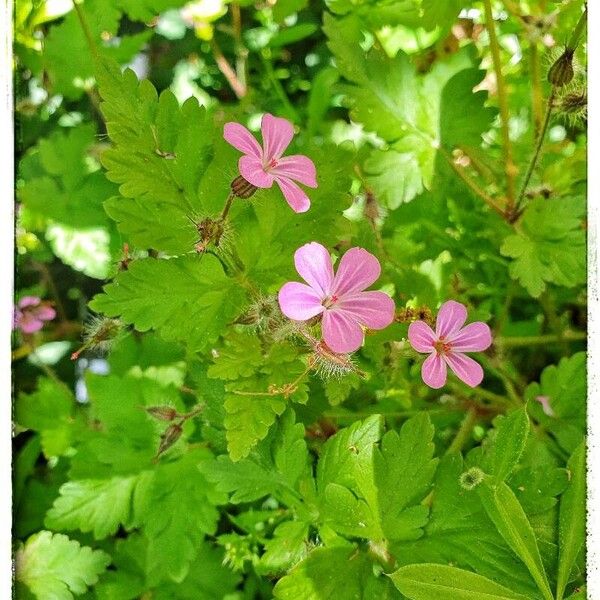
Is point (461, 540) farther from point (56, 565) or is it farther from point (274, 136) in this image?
point (56, 565)

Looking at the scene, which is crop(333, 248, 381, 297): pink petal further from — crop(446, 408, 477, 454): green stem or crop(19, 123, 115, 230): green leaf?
crop(19, 123, 115, 230): green leaf

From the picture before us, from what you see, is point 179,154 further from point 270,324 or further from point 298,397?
point 298,397

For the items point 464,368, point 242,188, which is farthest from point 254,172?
point 464,368

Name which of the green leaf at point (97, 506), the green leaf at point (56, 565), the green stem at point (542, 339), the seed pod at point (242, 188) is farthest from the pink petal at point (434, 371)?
the green leaf at point (56, 565)

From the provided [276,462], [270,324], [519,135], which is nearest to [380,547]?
[276,462]

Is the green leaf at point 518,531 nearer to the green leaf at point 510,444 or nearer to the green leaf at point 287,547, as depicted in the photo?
the green leaf at point 510,444

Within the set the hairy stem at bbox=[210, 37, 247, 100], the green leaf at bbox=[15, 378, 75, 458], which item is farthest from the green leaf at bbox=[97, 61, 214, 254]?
the hairy stem at bbox=[210, 37, 247, 100]
